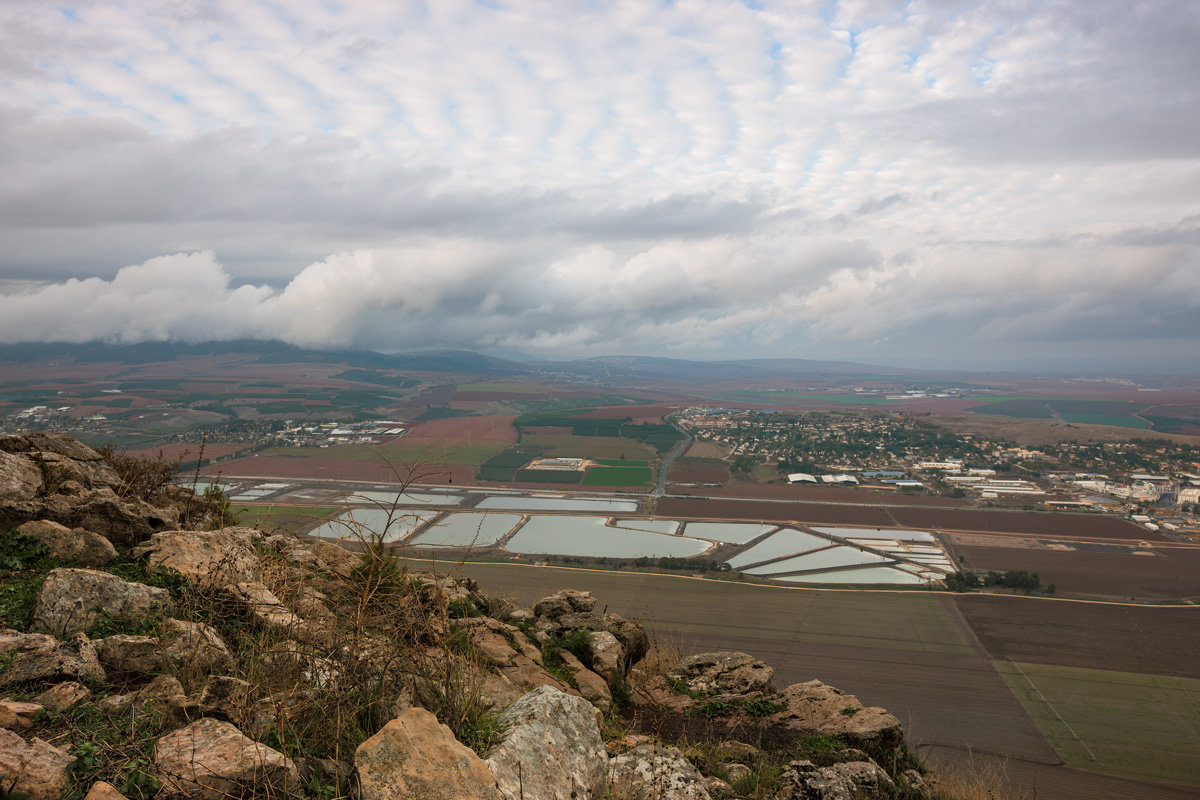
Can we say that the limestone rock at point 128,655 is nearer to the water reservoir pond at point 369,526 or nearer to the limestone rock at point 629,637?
the water reservoir pond at point 369,526

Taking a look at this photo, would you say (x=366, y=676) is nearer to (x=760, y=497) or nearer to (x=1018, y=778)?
(x=1018, y=778)

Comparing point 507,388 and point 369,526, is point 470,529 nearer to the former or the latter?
point 369,526

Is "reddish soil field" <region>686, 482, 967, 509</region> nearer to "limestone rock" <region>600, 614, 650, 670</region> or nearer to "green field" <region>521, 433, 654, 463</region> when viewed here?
"green field" <region>521, 433, 654, 463</region>

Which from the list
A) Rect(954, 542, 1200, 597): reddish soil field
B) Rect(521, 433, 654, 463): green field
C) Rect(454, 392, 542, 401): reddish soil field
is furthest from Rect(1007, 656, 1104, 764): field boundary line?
Rect(454, 392, 542, 401): reddish soil field

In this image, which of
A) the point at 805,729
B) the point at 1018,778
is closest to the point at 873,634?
the point at 1018,778

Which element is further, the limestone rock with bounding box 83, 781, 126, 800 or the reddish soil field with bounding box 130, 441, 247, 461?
the reddish soil field with bounding box 130, 441, 247, 461

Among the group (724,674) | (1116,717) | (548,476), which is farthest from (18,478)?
(548,476)

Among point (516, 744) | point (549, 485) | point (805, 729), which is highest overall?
point (516, 744)

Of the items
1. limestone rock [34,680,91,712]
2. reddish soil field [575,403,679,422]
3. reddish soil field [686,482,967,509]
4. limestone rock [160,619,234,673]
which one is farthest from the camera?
reddish soil field [575,403,679,422]
